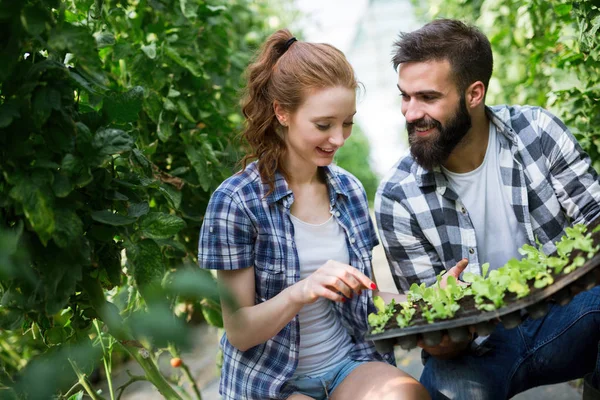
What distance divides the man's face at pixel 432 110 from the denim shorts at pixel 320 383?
0.69 meters

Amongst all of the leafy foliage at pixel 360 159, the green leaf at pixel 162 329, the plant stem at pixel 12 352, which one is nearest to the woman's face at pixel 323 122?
the plant stem at pixel 12 352

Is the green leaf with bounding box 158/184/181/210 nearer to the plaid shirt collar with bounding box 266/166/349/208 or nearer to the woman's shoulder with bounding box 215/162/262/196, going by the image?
the woman's shoulder with bounding box 215/162/262/196

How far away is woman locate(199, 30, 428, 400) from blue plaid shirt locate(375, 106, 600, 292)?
14cm

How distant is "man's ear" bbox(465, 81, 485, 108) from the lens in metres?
2.01

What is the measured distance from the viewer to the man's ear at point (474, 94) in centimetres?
201

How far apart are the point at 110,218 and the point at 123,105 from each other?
28cm

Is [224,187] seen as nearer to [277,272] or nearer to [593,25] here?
[277,272]

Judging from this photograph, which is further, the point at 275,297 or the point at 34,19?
the point at 275,297

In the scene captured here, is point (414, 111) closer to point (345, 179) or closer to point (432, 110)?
point (432, 110)

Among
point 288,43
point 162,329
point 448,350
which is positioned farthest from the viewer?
point 288,43

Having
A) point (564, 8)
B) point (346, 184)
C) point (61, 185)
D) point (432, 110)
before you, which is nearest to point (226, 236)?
point (346, 184)

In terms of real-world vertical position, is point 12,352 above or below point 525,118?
below

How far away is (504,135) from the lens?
203cm

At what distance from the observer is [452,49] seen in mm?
1984
